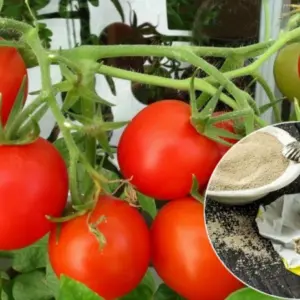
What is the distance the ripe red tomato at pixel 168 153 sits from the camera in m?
0.38

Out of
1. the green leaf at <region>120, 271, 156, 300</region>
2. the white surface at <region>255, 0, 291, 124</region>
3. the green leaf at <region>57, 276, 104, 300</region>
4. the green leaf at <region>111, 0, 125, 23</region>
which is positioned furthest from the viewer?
the green leaf at <region>111, 0, 125, 23</region>

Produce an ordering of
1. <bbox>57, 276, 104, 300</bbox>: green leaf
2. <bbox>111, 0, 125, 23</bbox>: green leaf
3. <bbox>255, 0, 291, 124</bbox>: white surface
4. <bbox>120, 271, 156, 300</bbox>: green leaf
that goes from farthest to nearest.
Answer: <bbox>111, 0, 125, 23</bbox>: green leaf < <bbox>255, 0, 291, 124</bbox>: white surface < <bbox>120, 271, 156, 300</bbox>: green leaf < <bbox>57, 276, 104, 300</bbox>: green leaf

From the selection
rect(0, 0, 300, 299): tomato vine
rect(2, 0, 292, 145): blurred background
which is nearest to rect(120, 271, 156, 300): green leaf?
rect(0, 0, 300, 299): tomato vine

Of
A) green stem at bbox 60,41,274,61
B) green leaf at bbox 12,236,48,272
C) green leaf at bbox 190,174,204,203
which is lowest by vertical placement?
green leaf at bbox 12,236,48,272

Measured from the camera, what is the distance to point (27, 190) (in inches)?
14.1

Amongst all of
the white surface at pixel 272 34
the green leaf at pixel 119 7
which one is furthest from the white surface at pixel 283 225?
the green leaf at pixel 119 7

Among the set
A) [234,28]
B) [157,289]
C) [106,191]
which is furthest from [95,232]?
[234,28]

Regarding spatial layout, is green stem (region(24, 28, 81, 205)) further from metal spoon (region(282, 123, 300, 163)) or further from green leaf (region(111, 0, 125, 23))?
green leaf (region(111, 0, 125, 23))

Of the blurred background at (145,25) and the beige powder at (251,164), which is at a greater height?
the beige powder at (251,164)

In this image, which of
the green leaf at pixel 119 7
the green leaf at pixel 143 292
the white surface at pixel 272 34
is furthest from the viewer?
the green leaf at pixel 119 7

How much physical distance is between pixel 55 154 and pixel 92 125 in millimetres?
29

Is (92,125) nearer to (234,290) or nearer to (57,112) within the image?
(57,112)

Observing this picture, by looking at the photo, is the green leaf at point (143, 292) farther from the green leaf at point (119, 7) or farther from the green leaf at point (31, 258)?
the green leaf at point (119, 7)

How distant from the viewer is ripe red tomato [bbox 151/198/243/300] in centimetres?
40
